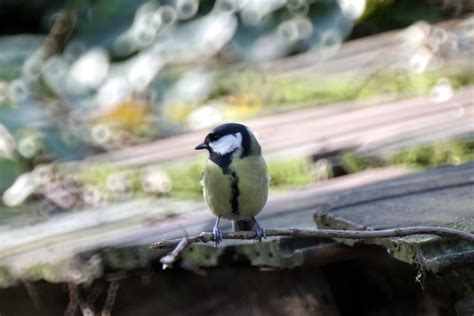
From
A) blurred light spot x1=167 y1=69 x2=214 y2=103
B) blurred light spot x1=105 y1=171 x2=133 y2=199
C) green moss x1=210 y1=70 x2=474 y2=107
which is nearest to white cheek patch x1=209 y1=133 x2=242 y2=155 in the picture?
blurred light spot x1=105 y1=171 x2=133 y2=199

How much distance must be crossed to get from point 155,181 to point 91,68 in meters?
2.03

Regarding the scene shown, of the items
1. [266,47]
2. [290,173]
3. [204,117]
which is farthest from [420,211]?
[266,47]

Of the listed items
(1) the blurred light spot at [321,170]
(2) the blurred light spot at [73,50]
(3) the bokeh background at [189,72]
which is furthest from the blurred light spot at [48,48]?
(1) the blurred light spot at [321,170]

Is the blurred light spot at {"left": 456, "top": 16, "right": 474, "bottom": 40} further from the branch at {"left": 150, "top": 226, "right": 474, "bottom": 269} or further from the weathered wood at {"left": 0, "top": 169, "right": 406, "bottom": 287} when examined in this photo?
the branch at {"left": 150, "top": 226, "right": 474, "bottom": 269}

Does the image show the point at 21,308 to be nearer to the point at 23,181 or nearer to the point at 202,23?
the point at 23,181

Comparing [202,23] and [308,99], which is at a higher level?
[202,23]

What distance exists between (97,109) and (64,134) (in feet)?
1.79

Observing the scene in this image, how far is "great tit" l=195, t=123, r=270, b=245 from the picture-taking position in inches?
104

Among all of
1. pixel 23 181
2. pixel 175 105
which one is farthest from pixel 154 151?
pixel 175 105

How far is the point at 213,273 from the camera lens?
235 cm

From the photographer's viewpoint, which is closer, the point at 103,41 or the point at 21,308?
the point at 21,308

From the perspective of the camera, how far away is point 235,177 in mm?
2705

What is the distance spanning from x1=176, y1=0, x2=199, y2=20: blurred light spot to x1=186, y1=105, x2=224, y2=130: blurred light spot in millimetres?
481

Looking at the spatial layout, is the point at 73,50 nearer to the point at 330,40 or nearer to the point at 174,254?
the point at 330,40
